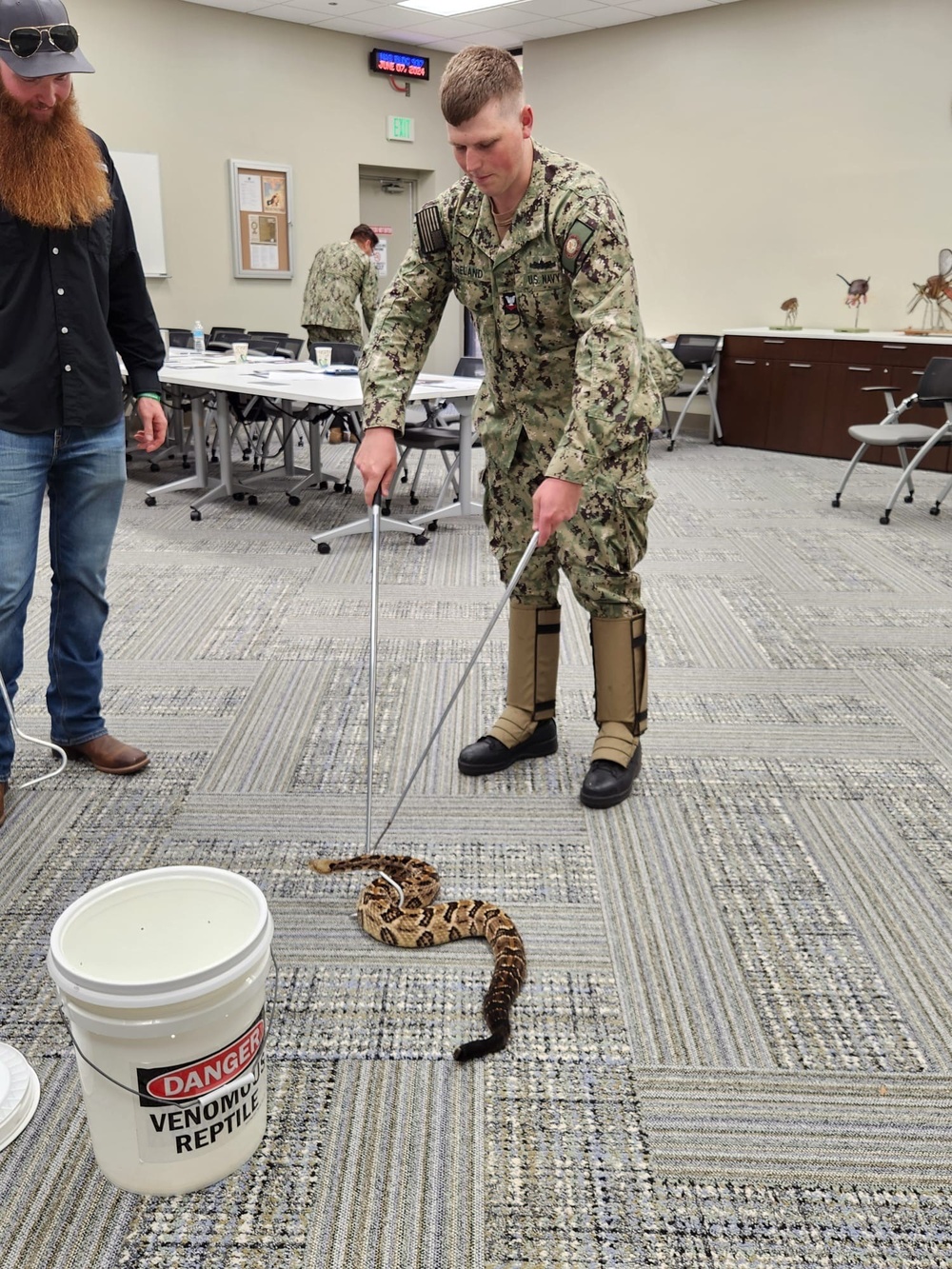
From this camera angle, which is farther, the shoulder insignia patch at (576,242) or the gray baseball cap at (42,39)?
the shoulder insignia patch at (576,242)

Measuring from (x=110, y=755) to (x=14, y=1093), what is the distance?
3.58 feet

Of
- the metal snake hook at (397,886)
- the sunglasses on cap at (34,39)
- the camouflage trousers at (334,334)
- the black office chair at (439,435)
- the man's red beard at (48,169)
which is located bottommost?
the metal snake hook at (397,886)

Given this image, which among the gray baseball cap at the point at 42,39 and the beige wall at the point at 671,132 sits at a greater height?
the beige wall at the point at 671,132

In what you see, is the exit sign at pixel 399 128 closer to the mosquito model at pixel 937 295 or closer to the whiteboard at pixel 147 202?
the whiteboard at pixel 147 202

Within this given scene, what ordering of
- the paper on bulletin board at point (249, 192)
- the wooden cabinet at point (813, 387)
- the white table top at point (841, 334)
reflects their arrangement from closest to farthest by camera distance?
the white table top at point (841, 334) < the wooden cabinet at point (813, 387) < the paper on bulletin board at point (249, 192)

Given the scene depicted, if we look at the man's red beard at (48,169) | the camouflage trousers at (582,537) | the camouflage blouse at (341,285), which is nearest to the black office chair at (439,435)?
the camouflage blouse at (341,285)

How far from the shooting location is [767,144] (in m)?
7.64

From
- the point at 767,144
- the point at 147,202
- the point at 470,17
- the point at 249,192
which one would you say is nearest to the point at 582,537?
the point at 767,144

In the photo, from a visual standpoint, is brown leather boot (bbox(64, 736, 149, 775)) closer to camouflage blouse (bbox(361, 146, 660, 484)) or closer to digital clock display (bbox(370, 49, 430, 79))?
camouflage blouse (bbox(361, 146, 660, 484))

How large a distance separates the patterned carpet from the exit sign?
23.2ft

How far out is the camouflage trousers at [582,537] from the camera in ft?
7.23

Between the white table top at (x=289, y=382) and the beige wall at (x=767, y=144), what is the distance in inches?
143

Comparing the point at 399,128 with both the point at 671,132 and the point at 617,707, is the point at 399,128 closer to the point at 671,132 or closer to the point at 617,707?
the point at 671,132

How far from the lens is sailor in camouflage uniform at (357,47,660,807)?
6.23 ft
